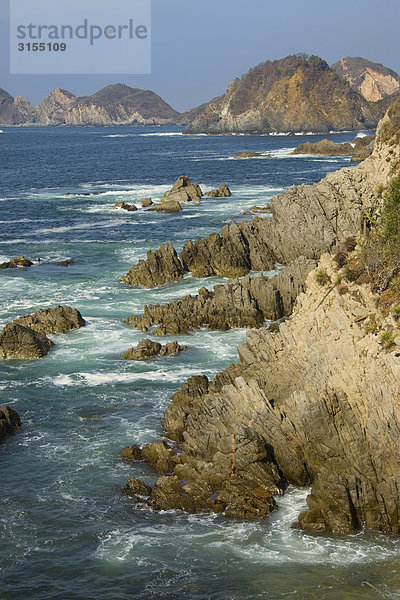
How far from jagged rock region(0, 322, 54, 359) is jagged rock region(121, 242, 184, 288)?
1597 centimetres

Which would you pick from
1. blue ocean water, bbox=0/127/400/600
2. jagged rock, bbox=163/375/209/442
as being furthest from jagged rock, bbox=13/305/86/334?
jagged rock, bbox=163/375/209/442

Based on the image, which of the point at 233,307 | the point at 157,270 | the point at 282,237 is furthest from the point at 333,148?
the point at 233,307

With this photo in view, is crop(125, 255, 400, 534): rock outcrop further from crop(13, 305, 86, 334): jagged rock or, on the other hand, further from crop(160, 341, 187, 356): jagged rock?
crop(13, 305, 86, 334): jagged rock

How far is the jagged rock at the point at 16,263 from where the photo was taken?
64769 millimetres

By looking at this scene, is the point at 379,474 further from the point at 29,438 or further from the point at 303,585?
the point at 29,438

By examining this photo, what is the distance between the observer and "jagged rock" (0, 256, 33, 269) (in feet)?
212

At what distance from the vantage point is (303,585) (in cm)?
2281

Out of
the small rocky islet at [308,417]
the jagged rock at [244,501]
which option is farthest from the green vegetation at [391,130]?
the jagged rock at [244,501]

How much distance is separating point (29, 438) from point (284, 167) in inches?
4537

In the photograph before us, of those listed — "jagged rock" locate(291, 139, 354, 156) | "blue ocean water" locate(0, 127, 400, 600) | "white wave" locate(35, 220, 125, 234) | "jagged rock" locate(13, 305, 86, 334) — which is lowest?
"blue ocean water" locate(0, 127, 400, 600)

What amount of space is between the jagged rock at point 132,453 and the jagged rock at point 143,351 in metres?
11.3

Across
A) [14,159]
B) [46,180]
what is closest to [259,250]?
[46,180]

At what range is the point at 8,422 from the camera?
109ft

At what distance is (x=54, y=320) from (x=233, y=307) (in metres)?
11.3
